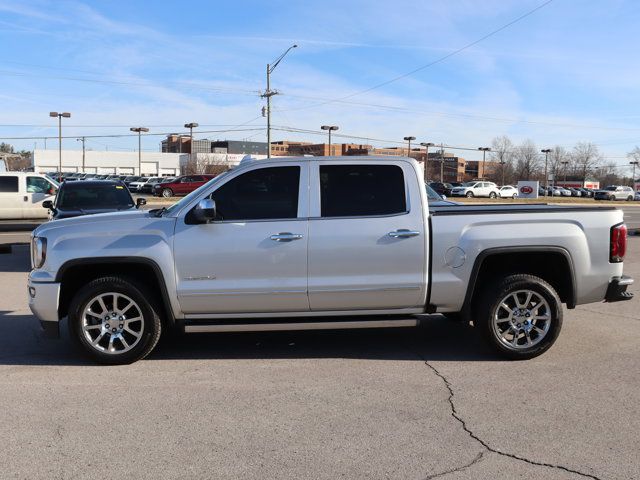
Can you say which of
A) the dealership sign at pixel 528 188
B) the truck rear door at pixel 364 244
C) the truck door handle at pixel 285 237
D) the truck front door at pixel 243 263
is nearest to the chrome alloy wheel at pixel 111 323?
the truck front door at pixel 243 263

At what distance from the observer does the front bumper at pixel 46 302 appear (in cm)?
533

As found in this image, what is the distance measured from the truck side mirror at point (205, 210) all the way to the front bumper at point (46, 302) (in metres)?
1.43

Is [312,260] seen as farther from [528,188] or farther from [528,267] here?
[528,188]

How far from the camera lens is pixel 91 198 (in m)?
12.9

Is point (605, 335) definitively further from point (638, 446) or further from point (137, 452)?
point (137, 452)

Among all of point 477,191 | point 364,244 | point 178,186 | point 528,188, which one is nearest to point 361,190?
point 364,244

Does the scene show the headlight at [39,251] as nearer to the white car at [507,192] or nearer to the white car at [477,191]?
the white car at [477,191]

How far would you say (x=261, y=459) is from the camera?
3.64 metres

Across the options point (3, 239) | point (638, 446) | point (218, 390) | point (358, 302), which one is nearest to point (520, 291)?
point (358, 302)

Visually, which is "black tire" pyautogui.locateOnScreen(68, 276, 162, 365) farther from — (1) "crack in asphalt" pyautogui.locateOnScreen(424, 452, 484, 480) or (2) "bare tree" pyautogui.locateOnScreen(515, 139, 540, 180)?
(2) "bare tree" pyautogui.locateOnScreen(515, 139, 540, 180)

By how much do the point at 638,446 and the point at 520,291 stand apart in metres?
1.98

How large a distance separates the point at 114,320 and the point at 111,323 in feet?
0.13

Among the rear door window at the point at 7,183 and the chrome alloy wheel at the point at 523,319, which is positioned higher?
the rear door window at the point at 7,183

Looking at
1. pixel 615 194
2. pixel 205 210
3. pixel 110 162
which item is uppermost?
pixel 110 162
